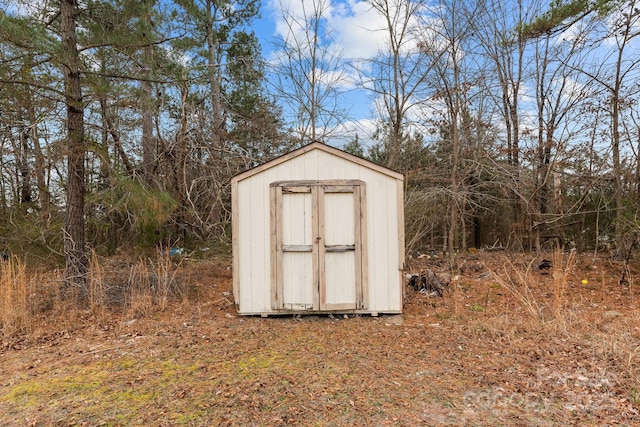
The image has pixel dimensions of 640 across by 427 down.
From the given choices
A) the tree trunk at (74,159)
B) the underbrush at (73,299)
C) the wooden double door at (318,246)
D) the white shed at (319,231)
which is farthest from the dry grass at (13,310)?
the wooden double door at (318,246)

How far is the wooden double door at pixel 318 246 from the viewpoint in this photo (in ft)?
15.5

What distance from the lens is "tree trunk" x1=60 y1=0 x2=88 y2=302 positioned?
5188mm

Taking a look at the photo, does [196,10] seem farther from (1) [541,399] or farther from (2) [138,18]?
(1) [541,399]

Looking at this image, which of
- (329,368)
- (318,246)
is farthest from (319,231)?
(329,368)

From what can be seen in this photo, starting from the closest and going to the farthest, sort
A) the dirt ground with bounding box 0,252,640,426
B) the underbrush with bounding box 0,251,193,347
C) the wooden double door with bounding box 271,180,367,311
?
the dirt ground with bounding box 0,252,640,426, the underbrush with bounding box 0,251,193,347, the wooden double door with bounding box 271,180,367,311

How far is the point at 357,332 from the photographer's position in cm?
421

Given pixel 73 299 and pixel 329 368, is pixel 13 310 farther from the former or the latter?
pixel 329 368

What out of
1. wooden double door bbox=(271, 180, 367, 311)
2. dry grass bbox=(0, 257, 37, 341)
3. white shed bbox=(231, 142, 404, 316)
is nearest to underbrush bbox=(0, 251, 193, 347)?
dry grass bbox=(0, 257, 37, 341)

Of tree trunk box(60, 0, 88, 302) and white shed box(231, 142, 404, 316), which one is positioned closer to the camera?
white shed box(231, 142, 404, 316)

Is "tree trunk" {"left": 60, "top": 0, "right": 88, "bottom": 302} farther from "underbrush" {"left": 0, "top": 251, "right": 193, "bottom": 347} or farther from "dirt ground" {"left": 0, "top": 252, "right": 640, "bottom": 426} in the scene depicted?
"dirt ground" {"left": 0, "top": 252, "right": 640, "bottom": 426}

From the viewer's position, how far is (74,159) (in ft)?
17.6

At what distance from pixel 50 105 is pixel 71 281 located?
260cm

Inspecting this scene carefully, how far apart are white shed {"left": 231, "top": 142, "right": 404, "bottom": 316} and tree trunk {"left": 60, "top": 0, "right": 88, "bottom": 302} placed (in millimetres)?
2552

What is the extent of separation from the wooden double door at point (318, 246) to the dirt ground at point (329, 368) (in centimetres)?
32
